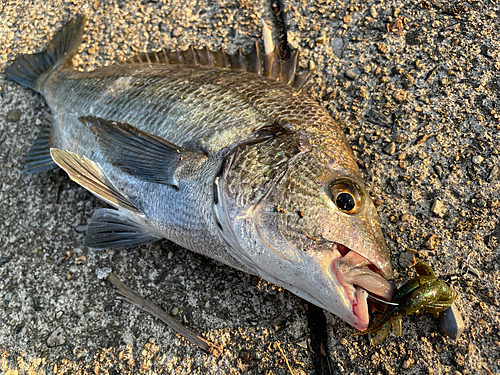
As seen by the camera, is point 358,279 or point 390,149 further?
point 390,149

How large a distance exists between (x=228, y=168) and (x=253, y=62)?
2.89 feet

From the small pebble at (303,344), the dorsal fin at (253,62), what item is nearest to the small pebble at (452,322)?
the small pebble at (303,344)

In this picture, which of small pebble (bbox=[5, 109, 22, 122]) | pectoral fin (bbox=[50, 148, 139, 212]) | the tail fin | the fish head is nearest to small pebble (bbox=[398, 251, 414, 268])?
the fish head

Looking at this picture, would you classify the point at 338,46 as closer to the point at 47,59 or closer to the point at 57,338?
the point at 47,59

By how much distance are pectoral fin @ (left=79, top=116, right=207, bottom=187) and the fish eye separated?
68 cm

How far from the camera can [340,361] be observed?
1800 mm

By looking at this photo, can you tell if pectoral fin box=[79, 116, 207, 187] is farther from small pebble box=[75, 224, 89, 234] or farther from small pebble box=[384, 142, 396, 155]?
small pebble box=[384, 142, 396, 155]

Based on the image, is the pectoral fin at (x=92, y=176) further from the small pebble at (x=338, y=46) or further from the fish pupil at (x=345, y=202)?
the small pebble at (x=338, y=46)

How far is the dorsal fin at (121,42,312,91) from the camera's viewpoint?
213 centimetres

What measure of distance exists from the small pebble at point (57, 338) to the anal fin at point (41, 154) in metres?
1.13

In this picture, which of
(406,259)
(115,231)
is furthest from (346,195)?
(115,231)

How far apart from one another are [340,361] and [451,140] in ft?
4.69

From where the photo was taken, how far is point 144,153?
1894mm

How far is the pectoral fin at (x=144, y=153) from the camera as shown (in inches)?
72.3
